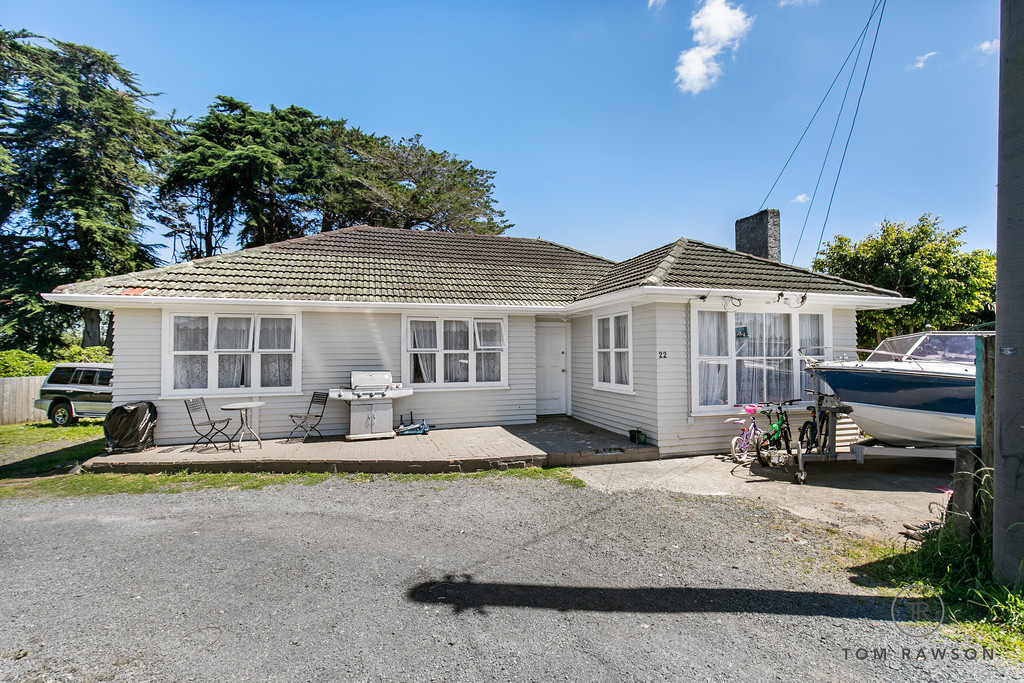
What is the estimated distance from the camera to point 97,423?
13.2 m

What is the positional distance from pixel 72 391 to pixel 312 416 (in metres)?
9.15

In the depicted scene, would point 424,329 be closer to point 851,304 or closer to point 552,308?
point 552,308

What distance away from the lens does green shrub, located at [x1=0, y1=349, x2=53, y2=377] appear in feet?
48.9

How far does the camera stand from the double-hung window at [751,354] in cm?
834

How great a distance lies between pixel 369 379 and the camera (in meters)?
9.18

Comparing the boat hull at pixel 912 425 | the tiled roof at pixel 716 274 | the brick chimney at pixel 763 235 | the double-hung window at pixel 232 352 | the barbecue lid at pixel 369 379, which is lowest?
the boat hull at pixel 912 425

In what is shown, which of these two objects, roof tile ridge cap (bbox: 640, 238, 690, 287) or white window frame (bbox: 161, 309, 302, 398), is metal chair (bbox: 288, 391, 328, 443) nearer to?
white window frame (bbox: 161, 309, 302, 398)

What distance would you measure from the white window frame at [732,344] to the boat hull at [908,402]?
148 centimetres

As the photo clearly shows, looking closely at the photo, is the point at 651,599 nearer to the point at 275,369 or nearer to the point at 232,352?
the point at 275,369

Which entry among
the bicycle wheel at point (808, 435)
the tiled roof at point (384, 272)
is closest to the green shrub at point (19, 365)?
the tiled roof at point (384, 272)

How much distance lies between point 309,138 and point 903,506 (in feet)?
101

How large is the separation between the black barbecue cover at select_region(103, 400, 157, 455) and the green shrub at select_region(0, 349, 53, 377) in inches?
418

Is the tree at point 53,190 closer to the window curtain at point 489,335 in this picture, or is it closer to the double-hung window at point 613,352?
the window curtain at point 489,335

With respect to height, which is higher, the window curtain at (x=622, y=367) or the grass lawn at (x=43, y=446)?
the window curtain at (x=622, y=367)
